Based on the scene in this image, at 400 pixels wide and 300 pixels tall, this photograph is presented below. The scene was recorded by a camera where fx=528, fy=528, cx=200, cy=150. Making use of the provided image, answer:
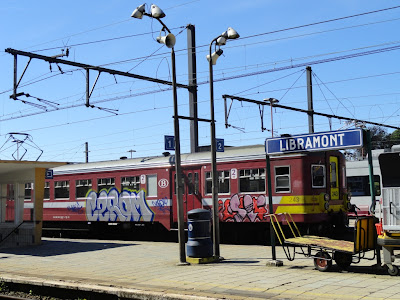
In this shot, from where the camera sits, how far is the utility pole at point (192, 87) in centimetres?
2116

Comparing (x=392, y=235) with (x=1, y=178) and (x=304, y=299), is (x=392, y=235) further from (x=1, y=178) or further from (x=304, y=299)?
(x=1, y=178)

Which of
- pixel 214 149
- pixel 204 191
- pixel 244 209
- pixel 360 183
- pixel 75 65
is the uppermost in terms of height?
pixel 75 65

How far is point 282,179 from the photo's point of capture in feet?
55.2

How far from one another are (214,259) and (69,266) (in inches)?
139

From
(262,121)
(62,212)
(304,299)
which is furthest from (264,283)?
(262,121)

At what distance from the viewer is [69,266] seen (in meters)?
12.8

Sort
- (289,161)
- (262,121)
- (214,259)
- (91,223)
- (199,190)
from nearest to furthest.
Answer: (214,259) < (289,161) < (199,190) < (91,223) < (262,121)

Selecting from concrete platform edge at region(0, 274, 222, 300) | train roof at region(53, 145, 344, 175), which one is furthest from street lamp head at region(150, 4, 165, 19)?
train roof at region(53, 145, 344, 175)

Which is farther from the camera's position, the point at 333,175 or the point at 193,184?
the point at 193,184

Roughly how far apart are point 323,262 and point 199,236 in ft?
10.7

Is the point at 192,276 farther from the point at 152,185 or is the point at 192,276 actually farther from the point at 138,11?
the point at 152,185

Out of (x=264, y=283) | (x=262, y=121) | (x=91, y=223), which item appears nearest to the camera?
(x=264, y=283)

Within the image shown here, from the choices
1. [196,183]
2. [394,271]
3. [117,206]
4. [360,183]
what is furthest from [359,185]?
[394,271]

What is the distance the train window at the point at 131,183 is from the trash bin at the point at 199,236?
7.95 metres
